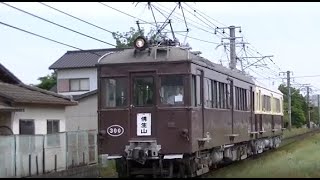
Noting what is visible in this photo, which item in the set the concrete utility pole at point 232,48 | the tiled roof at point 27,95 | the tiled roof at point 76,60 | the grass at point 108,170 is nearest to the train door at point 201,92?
the grass at point 108,170

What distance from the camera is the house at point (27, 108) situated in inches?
647

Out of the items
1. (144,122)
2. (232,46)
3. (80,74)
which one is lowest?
(144,122)

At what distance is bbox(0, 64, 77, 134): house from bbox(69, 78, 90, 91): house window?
802 inches

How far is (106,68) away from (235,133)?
231 inches

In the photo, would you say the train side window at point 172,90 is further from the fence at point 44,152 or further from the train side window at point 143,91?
the fence at point 44,152

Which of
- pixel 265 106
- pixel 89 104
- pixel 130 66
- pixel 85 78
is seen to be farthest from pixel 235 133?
pixel 85 78

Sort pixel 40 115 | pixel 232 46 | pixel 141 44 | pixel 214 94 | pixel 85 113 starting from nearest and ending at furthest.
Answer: pixel 141 44 → pixel 214 94 → pixel 40 115 → pixel 85 113 → pixel 232 46

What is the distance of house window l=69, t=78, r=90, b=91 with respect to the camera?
41.0 meters

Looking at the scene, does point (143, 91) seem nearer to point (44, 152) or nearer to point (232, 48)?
point (44, 152)

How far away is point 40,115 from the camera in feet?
61.2

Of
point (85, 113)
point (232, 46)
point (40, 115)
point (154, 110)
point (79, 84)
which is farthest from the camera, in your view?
point (79, 84)

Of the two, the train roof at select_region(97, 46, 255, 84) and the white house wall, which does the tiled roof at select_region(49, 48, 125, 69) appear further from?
the train roof at select_region(97, 46, 255, 84)

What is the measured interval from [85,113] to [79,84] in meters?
11.8

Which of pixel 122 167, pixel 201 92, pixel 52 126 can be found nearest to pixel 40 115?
pixel 52 126
